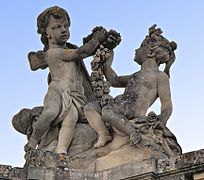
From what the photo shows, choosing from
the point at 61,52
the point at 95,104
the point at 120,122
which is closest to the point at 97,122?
Result: the point at 95,104


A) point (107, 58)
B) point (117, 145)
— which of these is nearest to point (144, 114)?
point (117, 145)

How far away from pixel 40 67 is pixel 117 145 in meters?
2.93

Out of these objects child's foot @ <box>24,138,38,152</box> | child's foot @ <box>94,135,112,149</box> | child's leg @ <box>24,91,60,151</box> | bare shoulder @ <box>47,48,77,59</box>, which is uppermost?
bare shoulder @ <box>47,48,77,59</box>

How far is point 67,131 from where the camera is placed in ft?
40.5

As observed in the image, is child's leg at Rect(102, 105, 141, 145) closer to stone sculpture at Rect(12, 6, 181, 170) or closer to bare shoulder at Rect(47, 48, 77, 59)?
stone sculpture at Rect(12, 6, 181, 170)

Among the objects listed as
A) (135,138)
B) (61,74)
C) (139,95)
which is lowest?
(135,138)

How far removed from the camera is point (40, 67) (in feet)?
45.2

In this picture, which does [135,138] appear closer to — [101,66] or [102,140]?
[102,140]

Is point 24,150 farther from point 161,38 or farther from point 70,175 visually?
point 161,38

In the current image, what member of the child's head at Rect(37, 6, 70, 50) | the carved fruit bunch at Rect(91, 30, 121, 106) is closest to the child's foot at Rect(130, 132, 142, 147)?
the carved fruit bunch at Rect(91, 30, 121, 106)

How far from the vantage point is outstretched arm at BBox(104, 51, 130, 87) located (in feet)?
42.8

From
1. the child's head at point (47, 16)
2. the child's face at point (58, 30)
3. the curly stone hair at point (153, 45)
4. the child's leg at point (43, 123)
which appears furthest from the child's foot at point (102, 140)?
the child's head at point (47, 16)

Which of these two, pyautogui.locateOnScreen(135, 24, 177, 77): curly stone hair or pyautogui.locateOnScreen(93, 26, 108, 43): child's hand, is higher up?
pyautogui.locateOnScreen(93, 26, 108, 43): child's hand

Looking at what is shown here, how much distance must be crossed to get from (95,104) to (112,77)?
1111 mm
